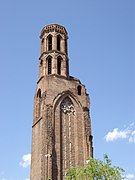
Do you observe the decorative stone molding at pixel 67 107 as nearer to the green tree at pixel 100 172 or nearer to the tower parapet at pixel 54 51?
the tower parapet at pixel 54 51

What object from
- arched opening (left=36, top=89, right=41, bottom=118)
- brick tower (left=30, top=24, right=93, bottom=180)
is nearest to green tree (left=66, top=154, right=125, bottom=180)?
brick tower (left=30, top=24, right=93, bottom=180)

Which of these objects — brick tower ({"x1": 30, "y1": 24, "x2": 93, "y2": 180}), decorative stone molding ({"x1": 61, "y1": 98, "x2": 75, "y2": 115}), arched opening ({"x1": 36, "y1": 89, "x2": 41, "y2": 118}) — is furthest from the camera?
arched opening ({"x1": 36, "y1": 89, "x2": 41, "y2": 118})

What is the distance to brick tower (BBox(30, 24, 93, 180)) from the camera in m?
35.8

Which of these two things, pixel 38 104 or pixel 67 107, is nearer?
pixel 67 107

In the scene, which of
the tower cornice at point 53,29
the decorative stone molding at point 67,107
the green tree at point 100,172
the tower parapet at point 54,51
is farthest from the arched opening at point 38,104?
the green tree at point 100,172

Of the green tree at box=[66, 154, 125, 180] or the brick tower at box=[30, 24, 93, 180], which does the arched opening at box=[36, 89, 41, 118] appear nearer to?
the brick tower at box=[30, 24, 93, 180]

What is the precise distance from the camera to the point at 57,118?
127 ft

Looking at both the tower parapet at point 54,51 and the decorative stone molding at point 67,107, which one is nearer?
the decorative stone molding at point 67,107

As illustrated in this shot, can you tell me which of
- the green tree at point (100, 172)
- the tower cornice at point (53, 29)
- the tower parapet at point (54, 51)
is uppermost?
the tower cornice at point (53, 29)

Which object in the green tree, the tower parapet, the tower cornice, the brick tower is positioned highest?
the tower cornice

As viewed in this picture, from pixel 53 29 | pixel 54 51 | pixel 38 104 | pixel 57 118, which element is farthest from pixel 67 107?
pixel 53 29

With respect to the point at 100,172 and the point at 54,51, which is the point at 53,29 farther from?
the point at 100,172

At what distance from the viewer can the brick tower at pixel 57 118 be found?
3581 cm

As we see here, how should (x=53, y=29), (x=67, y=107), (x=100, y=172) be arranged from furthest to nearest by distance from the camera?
(x=53, y=29), (x=67, y=107), (x=100, y=172)
